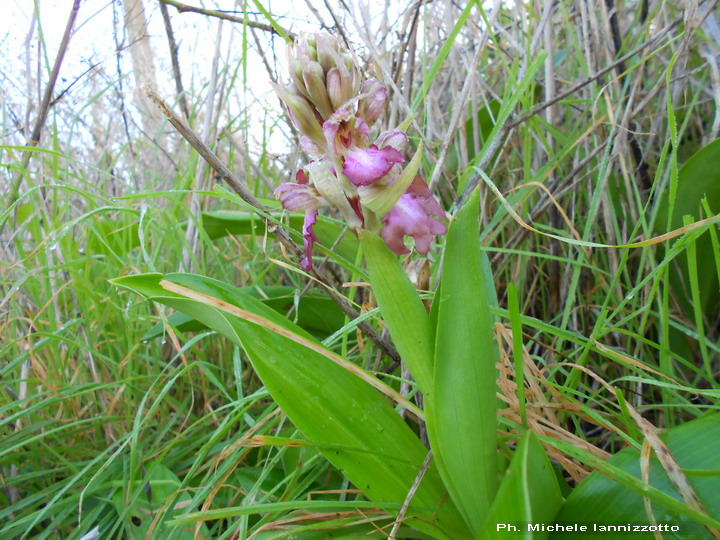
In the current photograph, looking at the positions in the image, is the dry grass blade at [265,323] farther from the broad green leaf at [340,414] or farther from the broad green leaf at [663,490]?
the broad green leaf at [663,490]

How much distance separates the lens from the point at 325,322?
111 centimetres

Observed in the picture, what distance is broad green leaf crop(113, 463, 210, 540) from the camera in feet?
2.52

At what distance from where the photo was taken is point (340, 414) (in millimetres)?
613

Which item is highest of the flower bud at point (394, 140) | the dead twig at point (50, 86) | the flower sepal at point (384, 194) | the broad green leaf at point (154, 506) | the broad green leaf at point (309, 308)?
the dead twig at point (50, 86)

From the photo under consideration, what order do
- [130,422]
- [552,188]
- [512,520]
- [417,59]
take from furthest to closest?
Answer: [417,59], [552,188], [130,422], [512,520]

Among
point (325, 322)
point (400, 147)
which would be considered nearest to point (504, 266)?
point (325, 322)

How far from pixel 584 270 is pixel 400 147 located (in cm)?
72

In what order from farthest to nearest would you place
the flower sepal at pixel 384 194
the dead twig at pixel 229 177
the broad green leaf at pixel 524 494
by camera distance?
the dead twig at pixel 229 177
the flower sepal at pixel 384 194
the broad green leaf at pixel 524 494

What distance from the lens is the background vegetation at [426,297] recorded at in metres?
0.72

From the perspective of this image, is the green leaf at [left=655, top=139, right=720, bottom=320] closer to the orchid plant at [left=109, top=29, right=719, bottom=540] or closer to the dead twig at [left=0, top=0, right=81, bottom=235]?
the orchid plant at [left=109, top=29, right=719, bottom=540]

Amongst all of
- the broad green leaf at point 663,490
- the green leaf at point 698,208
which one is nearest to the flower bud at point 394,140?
the broad green leaf at point 663,490

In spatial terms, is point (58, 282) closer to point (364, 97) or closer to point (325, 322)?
point (325, 322)

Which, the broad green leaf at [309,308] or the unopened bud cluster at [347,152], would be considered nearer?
the unopened bud cluster at [347,152]

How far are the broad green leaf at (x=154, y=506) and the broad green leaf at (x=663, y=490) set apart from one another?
1.74 ft
